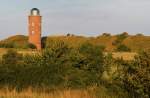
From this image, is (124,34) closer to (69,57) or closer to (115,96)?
(69,57)

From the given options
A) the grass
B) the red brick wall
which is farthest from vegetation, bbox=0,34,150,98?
the red brick wall

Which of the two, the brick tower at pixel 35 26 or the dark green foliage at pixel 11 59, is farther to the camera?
the brick tower at pixel 35 26

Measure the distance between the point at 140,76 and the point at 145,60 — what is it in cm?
57

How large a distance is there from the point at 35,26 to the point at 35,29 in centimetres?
67

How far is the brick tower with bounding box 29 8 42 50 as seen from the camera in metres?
94.4

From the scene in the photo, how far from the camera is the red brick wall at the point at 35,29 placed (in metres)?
94.4

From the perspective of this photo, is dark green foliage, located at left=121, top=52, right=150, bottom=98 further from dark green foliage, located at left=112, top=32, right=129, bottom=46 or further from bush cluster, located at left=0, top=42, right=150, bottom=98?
dark green foliage, located at left=112, top=32, right=129, bottom=46

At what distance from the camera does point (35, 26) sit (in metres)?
94.9

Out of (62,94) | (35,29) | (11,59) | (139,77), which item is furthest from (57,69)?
(35,29)

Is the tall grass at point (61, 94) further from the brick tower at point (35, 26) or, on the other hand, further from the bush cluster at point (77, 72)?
the brick tower at point (35, 26)

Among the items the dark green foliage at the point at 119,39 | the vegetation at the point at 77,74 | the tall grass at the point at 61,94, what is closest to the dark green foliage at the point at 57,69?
the vegetation at the point at 77,74

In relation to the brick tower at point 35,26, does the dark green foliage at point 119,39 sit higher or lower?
lower

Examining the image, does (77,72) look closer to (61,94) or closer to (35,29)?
(61,94)

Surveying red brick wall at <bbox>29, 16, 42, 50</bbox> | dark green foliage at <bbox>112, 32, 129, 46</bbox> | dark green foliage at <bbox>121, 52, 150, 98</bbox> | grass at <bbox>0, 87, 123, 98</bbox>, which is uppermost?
dark green foliage at <bbox>121, 52, 150, 98</bbox>
